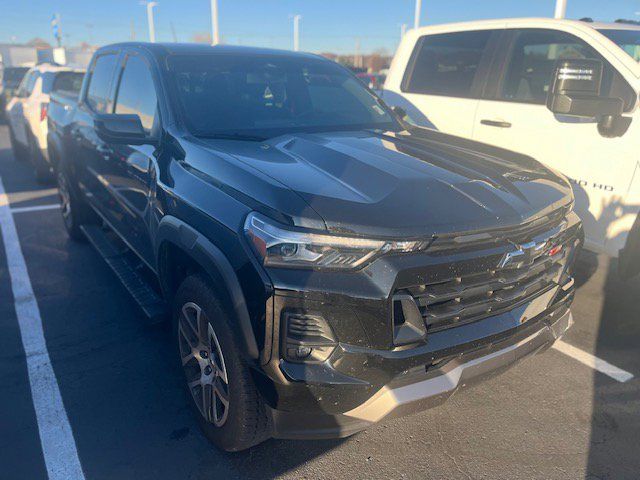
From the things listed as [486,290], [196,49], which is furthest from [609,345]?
[196,49]

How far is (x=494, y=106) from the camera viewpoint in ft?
15.1

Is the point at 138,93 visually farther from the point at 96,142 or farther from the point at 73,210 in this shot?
the point at 73,210

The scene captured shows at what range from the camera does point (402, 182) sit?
228cm

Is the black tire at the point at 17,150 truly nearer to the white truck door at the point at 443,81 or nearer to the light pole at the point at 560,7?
the white truck door at the point at 443,81

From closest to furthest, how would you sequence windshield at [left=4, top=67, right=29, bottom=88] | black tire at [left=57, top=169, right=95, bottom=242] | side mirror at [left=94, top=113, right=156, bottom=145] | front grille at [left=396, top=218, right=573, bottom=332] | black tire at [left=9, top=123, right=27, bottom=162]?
front grille at [left=396, top=218, right=573, bottom=332]
side mirror at [left=94, top=113, right=156, bottom=145]
black tire at [left=57, top=169, right=95, bottom=242]
black tire at [left=9, top=123, right=27, bottom=162]
windshield at [left=4, top=67, right=29, bottom=88]

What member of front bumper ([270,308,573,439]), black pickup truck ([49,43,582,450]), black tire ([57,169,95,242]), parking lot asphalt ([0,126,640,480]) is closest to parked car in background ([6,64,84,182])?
black tire ([57,169,95,242])

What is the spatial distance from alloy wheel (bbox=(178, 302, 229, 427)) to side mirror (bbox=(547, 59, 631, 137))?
2.91 meters

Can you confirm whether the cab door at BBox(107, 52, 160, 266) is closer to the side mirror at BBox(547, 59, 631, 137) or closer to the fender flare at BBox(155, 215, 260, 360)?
the fender flare at BBox(155, 215, 260, 360)

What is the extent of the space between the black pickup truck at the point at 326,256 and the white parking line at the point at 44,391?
64cm

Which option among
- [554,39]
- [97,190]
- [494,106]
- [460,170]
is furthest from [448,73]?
[97,190]

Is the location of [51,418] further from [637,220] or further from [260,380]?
[637,220]

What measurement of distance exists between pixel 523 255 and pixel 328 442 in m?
1.33

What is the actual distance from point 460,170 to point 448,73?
2987 millimetres

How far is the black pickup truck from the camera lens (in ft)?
6.36
